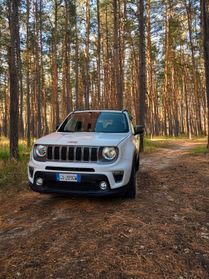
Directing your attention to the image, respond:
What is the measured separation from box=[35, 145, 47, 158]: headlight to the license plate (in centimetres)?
57

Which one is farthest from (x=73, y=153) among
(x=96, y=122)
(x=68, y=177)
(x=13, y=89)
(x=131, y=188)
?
(x=13, y=89)

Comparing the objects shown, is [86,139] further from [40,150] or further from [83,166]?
[40,150]

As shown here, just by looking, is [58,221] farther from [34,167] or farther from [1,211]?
[1,211]

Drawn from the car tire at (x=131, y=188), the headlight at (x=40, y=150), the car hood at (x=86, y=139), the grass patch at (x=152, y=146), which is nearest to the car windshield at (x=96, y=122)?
the car hood at (x=86, y=139)

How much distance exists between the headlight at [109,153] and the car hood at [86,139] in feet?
0.31

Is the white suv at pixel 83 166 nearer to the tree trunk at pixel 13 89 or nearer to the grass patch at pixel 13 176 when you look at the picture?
the grass patch at pixel 13 176

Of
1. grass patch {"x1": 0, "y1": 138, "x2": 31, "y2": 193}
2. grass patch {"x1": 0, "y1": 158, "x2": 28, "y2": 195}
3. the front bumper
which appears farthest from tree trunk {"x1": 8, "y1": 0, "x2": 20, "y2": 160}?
the front bumper

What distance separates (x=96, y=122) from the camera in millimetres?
8062

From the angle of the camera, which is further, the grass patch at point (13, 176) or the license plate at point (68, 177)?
the grass patch at point (13, 176)

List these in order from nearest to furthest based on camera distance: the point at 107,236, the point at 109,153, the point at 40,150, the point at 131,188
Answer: the point at 107,236, the point at 109,153, the point at 40,150, the point at 131,188

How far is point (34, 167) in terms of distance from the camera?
6582mm

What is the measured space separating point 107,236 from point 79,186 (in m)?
1.40

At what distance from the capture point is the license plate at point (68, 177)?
6262 millimetres

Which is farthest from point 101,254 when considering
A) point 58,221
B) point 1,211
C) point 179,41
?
point 179,41
